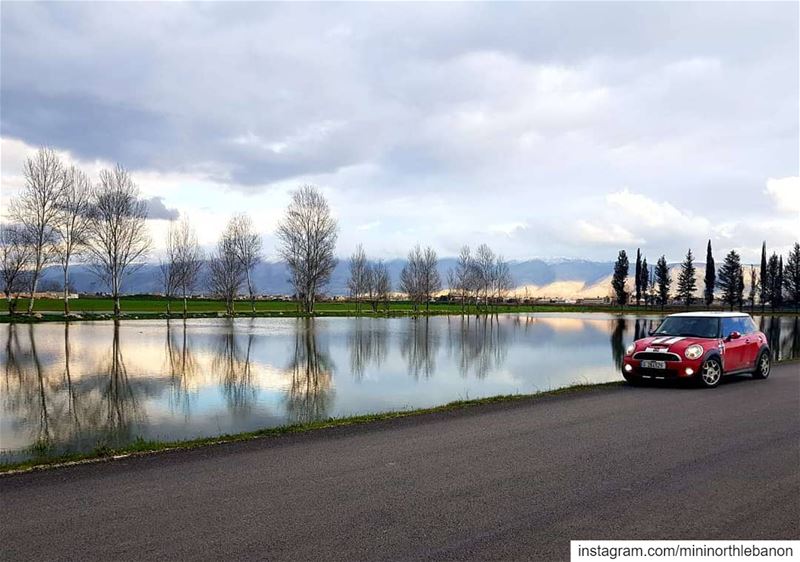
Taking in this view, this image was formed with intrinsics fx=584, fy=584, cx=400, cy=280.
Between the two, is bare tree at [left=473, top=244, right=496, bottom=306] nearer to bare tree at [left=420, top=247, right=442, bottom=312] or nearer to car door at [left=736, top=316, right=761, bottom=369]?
bare tree at [left=420, top=247, right=442, bottom=312]

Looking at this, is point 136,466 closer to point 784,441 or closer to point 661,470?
point 661,470

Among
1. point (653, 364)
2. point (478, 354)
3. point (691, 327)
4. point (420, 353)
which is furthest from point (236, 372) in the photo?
point (691, 327)

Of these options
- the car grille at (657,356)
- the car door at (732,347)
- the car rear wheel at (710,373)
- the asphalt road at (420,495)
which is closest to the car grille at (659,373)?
the car grille at (657,356)

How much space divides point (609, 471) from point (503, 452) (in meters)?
1.40

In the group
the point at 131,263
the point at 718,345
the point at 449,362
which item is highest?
the point at 131,263

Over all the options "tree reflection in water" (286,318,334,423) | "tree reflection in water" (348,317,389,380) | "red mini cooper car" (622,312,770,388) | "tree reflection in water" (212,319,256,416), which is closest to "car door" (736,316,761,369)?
"red mini cooper car" (622,312,770,388)

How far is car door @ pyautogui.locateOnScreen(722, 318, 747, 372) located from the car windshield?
0.87 ft

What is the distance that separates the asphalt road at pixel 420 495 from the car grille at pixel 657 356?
181 inches

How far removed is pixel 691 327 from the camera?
15109mm

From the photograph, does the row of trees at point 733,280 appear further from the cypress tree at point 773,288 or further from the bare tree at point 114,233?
the bare tree at point 114,233

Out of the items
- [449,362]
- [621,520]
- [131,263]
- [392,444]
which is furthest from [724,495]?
[131,263]

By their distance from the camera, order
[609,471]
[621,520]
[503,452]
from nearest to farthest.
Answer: [621,520], [609,471], [503,452]

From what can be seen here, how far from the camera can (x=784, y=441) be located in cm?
811

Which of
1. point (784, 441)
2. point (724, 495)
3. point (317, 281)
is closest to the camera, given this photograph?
point (724, 495)
